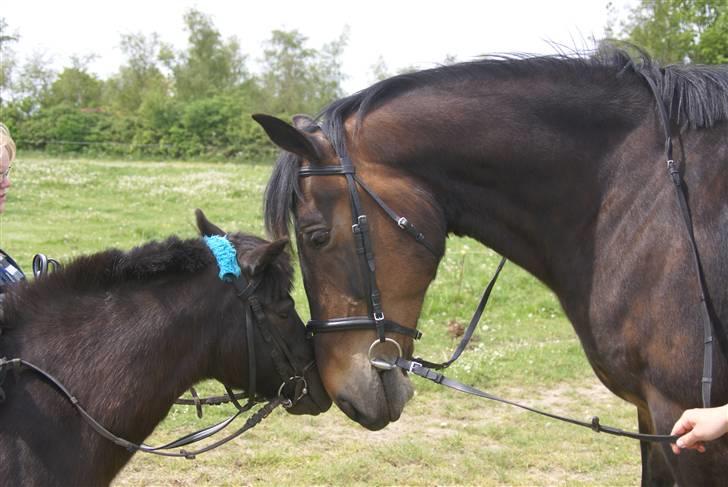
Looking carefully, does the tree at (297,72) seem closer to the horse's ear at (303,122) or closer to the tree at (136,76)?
the tree at (136,76)

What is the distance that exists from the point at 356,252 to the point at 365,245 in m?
0.05

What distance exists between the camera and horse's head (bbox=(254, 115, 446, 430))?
288 cm

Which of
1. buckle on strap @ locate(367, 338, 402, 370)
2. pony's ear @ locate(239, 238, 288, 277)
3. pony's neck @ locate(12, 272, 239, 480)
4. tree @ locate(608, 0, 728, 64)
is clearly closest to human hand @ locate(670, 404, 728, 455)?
buckle on strap @ locate(367, 338, 402, 370)

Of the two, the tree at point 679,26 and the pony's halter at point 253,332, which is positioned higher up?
the tree at point 679,26

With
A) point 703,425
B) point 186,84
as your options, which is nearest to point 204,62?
point 186,84

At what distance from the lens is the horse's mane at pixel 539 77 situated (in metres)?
2.88

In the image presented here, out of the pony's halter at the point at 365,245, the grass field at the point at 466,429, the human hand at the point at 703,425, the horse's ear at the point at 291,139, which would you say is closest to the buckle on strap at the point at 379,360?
the pony's halter at the point at 365,245

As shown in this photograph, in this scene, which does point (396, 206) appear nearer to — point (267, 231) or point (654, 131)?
point (267, 231)

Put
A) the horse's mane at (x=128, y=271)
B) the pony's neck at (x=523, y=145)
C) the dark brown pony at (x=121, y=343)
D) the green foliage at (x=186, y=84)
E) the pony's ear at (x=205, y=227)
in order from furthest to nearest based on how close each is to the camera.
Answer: the green foliage at (x=186, y=84) < the pony's ear at (x=205, y=227) < the pony's neck at (x=523, y=145) < the horse's mane at (x=128, y=271) < the dark brown pony at (x=121, y=343)

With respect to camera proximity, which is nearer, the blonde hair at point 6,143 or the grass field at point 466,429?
the blonde hair at point 6,143

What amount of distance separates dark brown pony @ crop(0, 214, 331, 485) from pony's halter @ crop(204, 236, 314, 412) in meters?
0.03

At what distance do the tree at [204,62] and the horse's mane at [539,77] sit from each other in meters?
53.5

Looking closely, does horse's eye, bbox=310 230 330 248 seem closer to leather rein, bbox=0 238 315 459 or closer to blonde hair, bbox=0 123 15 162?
leather rein, bbox=0 238 315 459

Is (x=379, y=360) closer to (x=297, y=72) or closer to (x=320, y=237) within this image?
(x=320, y=237)
